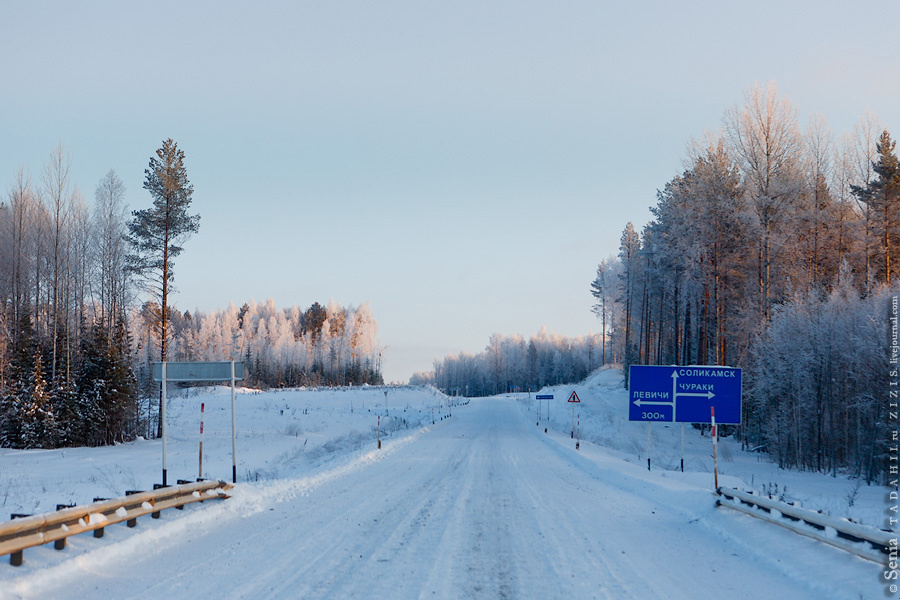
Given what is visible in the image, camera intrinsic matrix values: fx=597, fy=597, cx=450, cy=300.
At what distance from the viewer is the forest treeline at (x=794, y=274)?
24766 millimetres

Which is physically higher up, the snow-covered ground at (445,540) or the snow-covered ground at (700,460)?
the snow-covered ground at (445,540)

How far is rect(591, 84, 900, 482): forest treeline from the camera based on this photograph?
81.3 ft

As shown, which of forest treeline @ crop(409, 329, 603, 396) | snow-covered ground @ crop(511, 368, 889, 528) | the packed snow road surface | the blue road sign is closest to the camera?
the packed snow road surface

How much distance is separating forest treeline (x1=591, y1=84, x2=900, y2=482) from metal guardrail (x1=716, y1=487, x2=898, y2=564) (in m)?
14.7

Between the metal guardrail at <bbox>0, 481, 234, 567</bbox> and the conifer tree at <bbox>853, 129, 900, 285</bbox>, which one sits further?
the conifer tree at <bbox>853, 129, 900, 285</bbox>

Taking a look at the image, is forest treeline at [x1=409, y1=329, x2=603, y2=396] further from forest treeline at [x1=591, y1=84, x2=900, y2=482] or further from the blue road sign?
the blue road sign

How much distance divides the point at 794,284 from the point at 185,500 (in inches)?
1434

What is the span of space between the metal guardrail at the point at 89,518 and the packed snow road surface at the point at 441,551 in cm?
25

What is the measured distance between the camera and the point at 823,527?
8.42 meters

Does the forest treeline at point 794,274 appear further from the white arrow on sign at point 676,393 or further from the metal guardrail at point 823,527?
the metal guardrail at point 823,527

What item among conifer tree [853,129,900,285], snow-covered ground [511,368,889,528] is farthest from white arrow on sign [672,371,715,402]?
conifer tree [853,129,900,285]

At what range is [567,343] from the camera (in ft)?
558

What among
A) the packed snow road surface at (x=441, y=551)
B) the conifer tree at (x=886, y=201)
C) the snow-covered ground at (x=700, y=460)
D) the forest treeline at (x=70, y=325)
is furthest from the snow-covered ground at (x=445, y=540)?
the conifer tree at (x=886, y=201)

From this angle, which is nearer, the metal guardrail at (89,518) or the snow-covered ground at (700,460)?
the metal guardrail at (89,518)
